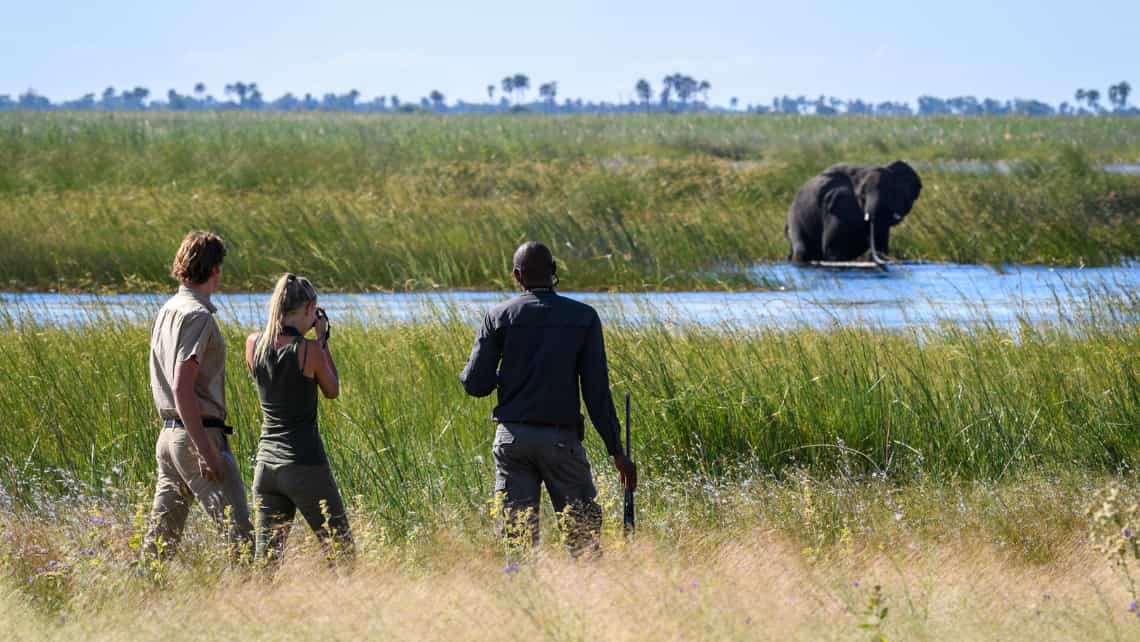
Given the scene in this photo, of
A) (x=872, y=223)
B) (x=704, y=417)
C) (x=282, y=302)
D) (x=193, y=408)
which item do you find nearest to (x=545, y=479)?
(x=282, y=302)

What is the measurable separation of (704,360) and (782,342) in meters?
0.99

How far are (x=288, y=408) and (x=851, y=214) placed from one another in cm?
1797

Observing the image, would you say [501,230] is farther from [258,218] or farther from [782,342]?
[782,342]

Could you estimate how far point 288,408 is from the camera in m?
5.96

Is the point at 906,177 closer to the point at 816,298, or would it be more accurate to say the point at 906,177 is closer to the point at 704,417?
the point at 816,298

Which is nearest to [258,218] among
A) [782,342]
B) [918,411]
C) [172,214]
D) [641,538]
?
[172,214]

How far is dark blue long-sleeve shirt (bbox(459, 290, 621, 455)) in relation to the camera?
6.09m

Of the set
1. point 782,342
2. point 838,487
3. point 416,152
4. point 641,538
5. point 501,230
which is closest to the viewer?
point 641,538

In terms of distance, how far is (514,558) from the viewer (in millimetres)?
6094

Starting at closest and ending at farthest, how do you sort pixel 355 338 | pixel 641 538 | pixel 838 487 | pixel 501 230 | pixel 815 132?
pixel 641 538, pixel 838 487, pixel 355 338, pixel 501 230, pixel 815 132

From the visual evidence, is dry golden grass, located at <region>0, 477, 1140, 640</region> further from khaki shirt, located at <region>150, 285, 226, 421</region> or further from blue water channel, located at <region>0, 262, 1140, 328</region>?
blue water channel, located at <region>0, 262, 1140, 328</region>

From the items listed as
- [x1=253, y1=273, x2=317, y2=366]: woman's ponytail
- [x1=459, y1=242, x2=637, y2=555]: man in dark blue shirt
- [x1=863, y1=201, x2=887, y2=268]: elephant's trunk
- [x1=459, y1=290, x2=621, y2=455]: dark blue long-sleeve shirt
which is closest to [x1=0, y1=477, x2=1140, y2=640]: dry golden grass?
[x1=459, y1=242, x2=637, y2=555]: man in dark blue shirt

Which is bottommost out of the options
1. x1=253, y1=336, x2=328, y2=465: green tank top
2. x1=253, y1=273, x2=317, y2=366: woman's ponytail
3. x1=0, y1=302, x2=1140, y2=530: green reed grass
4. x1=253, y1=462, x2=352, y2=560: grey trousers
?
x1=0, y1=302, x2=1140, y2=530: green reed grass

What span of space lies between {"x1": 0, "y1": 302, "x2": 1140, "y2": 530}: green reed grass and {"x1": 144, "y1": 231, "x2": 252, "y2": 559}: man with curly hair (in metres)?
1.59
